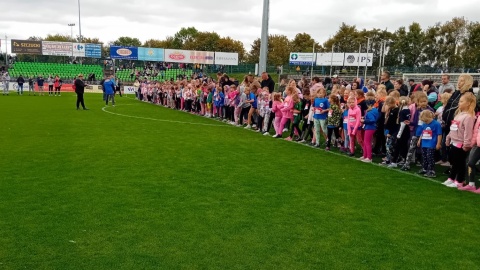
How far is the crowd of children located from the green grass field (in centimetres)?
65

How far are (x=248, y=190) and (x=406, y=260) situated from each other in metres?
2.96

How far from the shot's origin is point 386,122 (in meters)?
9.20

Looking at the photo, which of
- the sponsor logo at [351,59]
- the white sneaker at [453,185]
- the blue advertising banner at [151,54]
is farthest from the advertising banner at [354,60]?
the white sneaker at [453,185]

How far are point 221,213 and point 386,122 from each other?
5.20m

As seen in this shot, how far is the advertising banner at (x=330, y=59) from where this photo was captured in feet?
190

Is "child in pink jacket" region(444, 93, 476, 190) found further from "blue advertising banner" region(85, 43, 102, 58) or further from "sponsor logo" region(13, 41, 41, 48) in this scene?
"sponsor logo" region(13, 41, 41, 48)

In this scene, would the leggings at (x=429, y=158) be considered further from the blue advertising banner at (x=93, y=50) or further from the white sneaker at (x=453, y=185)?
the blue advertising banner at (x=93, y=50)

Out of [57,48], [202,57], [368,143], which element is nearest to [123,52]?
[57,48]

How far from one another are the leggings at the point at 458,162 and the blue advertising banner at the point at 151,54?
5595cm

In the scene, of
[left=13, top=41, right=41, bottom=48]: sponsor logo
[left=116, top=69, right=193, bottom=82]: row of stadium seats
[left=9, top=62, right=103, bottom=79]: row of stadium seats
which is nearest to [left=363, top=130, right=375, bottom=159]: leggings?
[left=116, top=69, right=193, bottom=82]: row of stadium seats

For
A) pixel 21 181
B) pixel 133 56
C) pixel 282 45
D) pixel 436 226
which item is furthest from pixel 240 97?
pixel 282 45

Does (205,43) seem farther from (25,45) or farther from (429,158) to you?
(429,158)

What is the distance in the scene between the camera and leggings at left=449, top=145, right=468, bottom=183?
7352mm

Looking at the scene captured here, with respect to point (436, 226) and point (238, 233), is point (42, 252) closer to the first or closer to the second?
point (238, 233)
